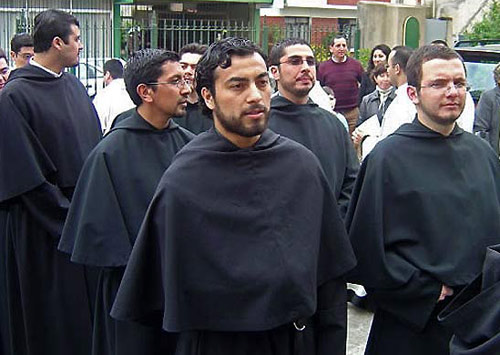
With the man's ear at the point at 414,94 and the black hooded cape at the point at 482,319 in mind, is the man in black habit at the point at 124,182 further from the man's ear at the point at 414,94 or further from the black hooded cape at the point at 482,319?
the black hooded cape at the point at 482,319

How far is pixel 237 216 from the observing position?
9.80 feet

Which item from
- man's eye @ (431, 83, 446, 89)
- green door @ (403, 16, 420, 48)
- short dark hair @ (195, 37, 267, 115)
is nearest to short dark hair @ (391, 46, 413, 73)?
man's eye @ (431, 83, 446, 89)

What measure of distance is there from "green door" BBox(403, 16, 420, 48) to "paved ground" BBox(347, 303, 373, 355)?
531 inches

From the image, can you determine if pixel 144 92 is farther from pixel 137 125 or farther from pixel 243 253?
pixel 243 253

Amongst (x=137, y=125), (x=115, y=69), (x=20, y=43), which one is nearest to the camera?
(x=137, y=125)

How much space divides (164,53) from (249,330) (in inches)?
77.9

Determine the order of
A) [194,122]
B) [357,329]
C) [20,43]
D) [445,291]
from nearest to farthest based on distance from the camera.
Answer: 1. [445,291]
2. [194,122]
3. [357,329]
4. [20,43]

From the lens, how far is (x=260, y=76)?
309cm

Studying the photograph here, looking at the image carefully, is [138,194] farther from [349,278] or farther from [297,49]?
[297,49]

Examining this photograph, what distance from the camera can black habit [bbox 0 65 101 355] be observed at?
4879 mm

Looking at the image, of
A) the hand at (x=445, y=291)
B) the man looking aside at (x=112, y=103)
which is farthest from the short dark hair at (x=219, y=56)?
the man looking aside at (x=112, y=103)

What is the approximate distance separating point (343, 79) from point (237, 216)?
8392 millimetres

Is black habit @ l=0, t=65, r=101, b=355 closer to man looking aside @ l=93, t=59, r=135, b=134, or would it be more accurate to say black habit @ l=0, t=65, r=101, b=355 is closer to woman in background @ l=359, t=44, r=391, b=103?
man looking aside @ l=93, t=59, r=135, b=134

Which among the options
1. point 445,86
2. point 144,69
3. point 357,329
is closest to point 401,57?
point 357,329
